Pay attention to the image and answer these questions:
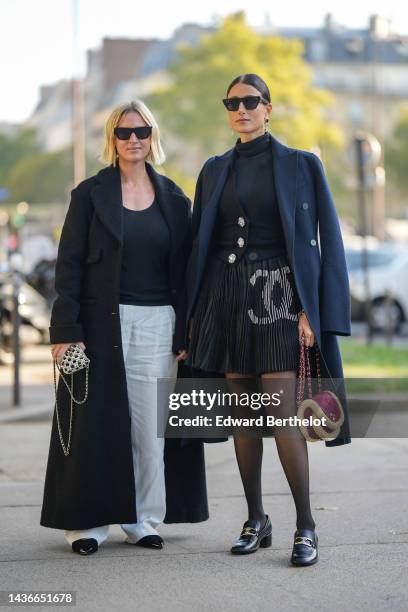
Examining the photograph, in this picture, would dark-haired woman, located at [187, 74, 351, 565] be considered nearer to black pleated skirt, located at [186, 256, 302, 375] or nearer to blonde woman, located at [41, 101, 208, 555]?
black pleated skirt, located at [186, 256, 302, 375]

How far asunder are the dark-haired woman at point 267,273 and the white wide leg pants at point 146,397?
0.22 m

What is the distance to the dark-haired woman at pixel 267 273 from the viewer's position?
5633 millimetres

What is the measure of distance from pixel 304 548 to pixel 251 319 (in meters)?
0.93

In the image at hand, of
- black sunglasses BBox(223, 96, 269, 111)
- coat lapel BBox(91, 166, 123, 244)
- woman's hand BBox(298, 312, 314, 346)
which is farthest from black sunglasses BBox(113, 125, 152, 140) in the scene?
woman's hand BBox(298, 312, 314, 346)

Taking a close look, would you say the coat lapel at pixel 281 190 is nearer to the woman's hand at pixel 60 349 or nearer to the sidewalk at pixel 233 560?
the woman's hand at pixel 60 349

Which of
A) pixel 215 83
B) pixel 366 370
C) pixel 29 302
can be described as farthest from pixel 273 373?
pixel 215 83

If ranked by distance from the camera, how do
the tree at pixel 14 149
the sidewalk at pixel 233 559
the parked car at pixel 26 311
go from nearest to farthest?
the sidewalk at pixel 233 559 < the parked car at pixel 26 311 < the tree at pixel 14 149

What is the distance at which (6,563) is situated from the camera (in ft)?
18.8

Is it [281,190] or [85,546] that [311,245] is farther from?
[85,546]

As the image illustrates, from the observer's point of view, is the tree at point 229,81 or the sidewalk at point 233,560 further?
the tree at point 229,81

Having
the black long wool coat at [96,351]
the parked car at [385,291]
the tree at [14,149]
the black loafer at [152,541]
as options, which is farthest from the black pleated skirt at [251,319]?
the tree at [14,149]

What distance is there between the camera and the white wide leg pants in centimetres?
602

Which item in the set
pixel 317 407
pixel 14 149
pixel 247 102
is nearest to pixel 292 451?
pixel 317 407

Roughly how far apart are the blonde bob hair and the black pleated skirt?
646 millimetres
